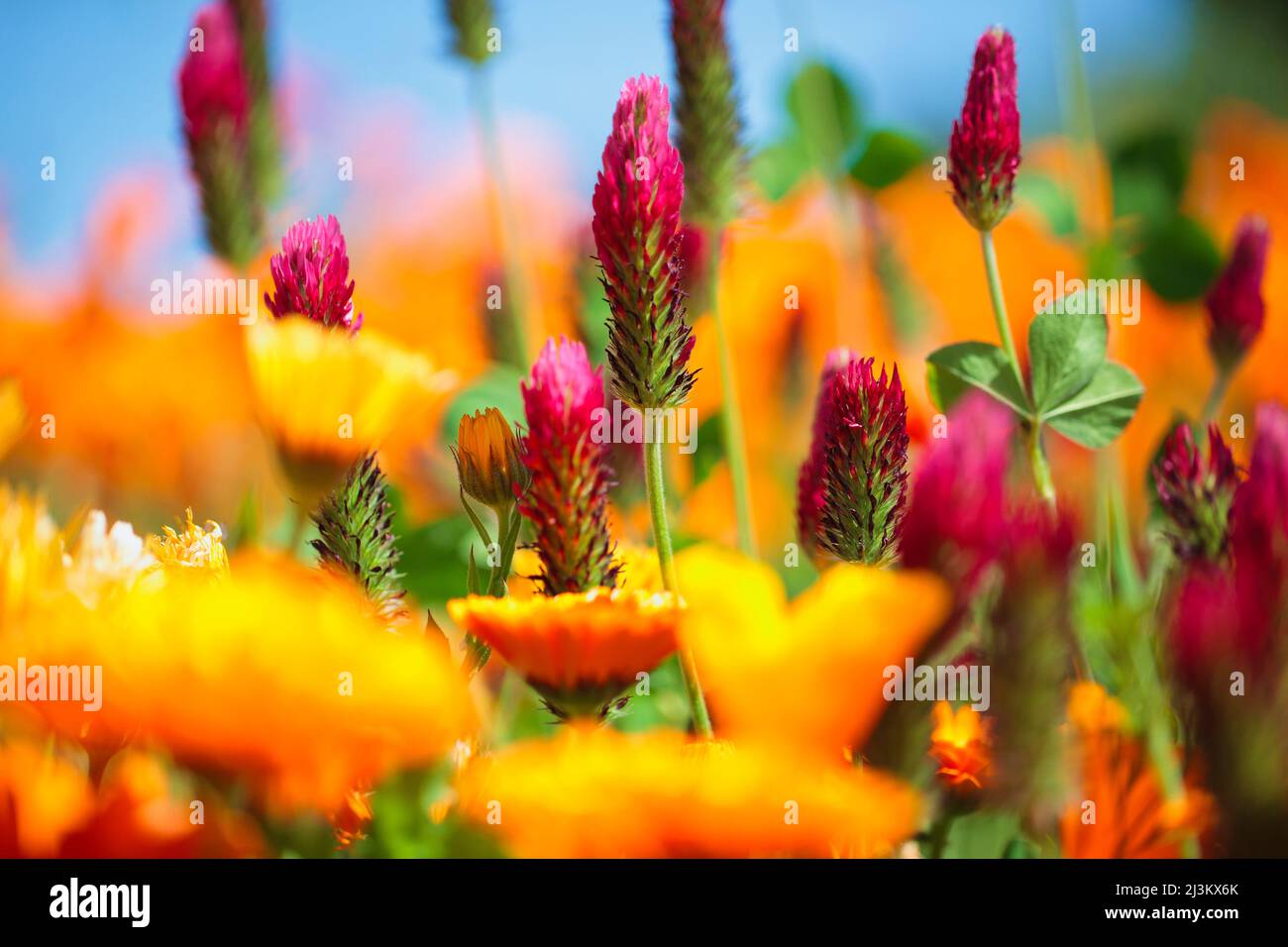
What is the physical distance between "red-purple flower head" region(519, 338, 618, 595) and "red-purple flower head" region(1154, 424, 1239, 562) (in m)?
0.20

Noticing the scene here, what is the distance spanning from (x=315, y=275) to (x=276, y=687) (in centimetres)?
16

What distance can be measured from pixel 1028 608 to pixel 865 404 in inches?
3.8

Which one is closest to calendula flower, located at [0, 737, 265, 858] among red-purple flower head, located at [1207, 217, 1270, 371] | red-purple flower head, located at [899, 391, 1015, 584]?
red-purple flower head, located at [899, 391, 1015, 584]

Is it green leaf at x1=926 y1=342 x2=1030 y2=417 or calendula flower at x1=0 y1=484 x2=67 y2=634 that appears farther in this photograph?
green leaf at x1=926 y1=342 x2=1030 y2=417

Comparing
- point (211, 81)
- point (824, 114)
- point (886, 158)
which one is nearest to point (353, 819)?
point (211, 81)

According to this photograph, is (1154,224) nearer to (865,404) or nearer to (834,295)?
(834,295)

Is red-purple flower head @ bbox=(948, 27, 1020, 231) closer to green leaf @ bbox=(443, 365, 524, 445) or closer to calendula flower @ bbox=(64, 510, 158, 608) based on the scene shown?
green leaf @ bbox=(443, 365, 524, 445)

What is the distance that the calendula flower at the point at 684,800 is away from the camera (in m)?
0.29

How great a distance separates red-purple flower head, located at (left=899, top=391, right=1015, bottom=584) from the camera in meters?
0.31

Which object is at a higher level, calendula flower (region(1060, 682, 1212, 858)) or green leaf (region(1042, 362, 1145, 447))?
green leaf (region(1042, 362, 1145, 447))

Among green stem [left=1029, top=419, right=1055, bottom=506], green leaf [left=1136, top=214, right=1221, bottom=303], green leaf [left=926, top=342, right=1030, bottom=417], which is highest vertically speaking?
green leaf [left=1136, top=214, right=1221, bottom=303]

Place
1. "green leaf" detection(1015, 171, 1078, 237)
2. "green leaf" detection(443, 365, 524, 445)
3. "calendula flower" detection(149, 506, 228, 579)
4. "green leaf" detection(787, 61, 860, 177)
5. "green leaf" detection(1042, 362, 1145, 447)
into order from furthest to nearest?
"green leaf" detection(1015, 171, 1078, 237) < "green leaf" detection(787, 61, 860, 177) < "green leaf" detection(443, 365, 524, 445) < "green leaf" detection(1042, 362, 1145, 447) < "calendula flower" detection(149, 506, 228, 579)

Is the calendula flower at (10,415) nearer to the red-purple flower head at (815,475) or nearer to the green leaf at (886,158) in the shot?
the red-purple flower head at (815,475)
